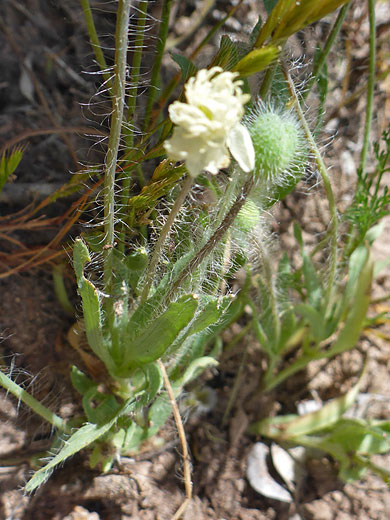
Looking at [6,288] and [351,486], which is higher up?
[351,486]

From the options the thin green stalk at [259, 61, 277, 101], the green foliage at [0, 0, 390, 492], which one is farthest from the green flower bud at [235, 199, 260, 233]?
the thin green stalk at [259, 61, 277, 101]

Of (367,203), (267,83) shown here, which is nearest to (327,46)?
(267,83)

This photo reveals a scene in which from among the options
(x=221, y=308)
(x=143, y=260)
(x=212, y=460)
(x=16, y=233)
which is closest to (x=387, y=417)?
(x=212, y=460)

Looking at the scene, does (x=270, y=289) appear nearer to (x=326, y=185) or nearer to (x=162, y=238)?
(x=326, y=185)

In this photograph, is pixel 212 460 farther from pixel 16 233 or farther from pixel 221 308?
pixel 16 233

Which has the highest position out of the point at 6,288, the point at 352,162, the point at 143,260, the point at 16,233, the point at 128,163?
the point at 352,162

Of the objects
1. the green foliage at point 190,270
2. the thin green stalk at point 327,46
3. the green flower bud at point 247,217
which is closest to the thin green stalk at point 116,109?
the green foliage at point 190,270
